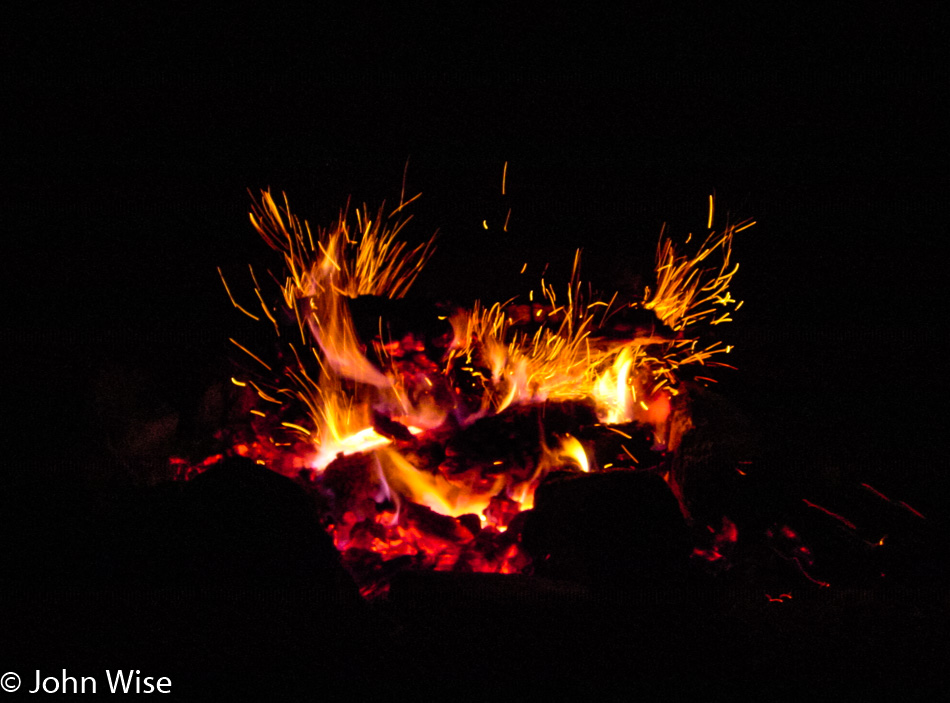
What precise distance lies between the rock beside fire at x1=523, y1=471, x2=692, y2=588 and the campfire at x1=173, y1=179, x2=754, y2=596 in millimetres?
13

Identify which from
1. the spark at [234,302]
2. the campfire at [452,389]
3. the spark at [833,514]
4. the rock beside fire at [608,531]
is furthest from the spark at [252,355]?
the spark at [833,514]

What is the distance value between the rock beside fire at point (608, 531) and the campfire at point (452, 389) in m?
0.01

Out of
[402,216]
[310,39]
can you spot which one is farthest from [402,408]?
[310,39]

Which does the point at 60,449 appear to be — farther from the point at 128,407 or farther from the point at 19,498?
the point at 19,498

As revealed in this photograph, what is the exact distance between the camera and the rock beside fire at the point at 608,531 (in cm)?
177

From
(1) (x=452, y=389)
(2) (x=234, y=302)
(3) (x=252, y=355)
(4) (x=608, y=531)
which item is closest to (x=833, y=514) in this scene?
(4) (x=608, y=531)

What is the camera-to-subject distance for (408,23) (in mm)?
2508

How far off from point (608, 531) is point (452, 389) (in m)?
0.91

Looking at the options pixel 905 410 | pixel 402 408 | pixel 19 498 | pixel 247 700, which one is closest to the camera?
pixel 247 700

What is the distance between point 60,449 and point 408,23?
8.08 ft

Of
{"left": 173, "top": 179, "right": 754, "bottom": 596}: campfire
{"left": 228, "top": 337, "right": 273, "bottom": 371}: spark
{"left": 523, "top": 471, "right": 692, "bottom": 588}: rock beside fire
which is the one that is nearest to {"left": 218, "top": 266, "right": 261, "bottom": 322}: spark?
{"left": 173, "top": 179, "right": 754, "bottom": 596}: campfire

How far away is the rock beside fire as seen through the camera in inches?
69.7

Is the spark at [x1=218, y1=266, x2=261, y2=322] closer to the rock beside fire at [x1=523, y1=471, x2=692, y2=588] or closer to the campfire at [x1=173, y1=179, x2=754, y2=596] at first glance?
the campfire at [x1=173, y1=179, x2=754, y2=596]

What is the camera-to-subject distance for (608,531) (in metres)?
1.84
